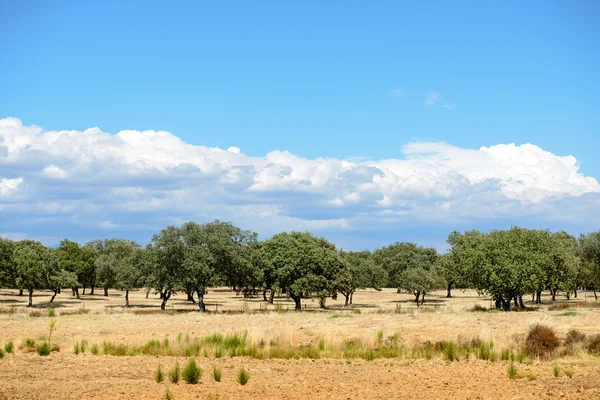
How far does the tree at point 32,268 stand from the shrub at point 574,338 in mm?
65920

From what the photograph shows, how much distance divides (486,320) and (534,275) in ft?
53.6

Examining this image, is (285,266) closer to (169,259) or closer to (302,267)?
(302,267)

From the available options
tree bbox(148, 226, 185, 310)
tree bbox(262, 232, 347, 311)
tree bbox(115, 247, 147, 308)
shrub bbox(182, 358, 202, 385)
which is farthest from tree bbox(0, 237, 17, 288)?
shrub bbox(182, 358, 202, 385)

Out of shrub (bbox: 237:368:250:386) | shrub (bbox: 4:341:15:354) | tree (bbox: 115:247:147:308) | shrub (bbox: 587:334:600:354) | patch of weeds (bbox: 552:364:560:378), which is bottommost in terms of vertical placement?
shrub (bbox: 4:341:15:354)

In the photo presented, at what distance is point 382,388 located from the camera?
19.8 metres

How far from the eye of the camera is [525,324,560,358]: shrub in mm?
26694

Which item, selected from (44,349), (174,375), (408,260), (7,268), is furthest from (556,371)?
(408,260)

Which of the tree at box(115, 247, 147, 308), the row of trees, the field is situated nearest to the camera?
the field

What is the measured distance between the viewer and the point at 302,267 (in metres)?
68.5

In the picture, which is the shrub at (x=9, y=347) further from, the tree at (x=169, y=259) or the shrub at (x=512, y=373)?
the tree at (x=169, y=259)

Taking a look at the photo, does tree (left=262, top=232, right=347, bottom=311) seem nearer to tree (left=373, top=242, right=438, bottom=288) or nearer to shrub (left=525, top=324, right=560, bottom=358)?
shrub (left=525, top=324, right=560, bottom=358)

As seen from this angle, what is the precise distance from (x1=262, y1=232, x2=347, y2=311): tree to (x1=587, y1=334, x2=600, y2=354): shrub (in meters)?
40.5

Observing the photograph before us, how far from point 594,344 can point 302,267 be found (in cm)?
4361

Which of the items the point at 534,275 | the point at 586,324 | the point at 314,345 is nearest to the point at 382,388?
the point at 314,345
